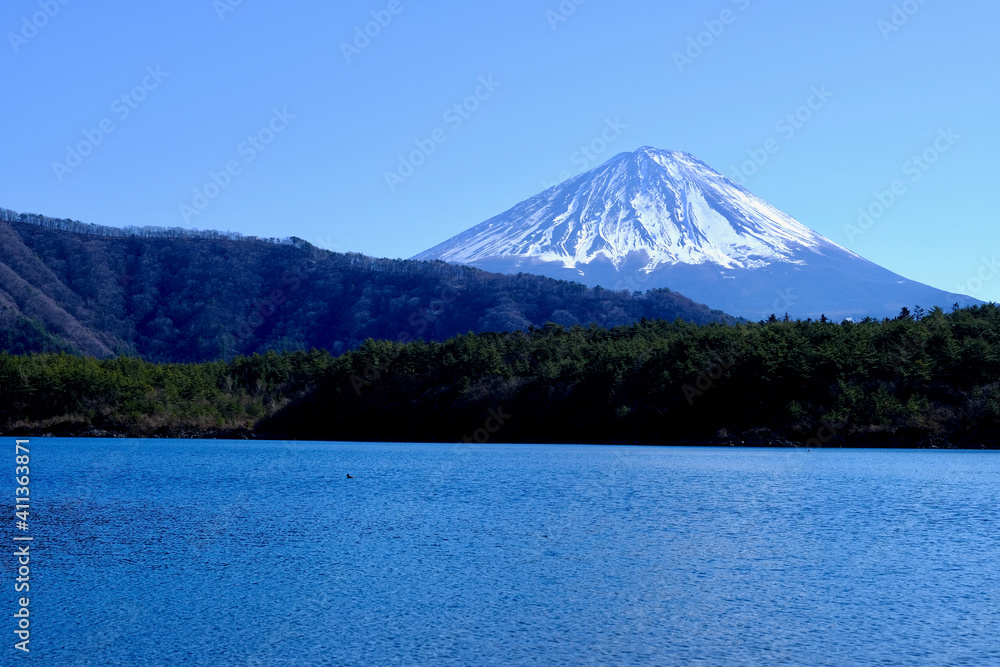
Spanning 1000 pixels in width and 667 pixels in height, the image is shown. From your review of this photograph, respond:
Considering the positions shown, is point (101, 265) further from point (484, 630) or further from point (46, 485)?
point (484, 630)

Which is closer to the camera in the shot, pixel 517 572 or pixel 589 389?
pixel 517 572

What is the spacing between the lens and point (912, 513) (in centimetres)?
2588

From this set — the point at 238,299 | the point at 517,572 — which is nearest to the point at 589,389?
the point at 517,572

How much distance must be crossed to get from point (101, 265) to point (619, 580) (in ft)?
515

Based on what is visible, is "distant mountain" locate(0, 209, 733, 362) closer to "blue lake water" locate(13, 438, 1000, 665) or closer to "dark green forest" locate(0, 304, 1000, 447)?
"dark green forest" locate(0, 304, 1000, 447)

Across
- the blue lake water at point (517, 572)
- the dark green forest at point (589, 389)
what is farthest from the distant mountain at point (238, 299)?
the blue lake water at point (517, 572)

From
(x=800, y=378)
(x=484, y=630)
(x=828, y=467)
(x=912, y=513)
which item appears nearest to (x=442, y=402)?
(x=800, y=378)

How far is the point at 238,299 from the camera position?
6280 inches

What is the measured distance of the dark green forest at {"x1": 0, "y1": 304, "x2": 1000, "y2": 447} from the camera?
57.6 metres

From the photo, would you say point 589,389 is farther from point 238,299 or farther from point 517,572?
point 238,299

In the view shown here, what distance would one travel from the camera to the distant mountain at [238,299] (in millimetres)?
146750

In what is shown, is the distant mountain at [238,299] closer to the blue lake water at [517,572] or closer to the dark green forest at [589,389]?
the dark green forest at [589,389]

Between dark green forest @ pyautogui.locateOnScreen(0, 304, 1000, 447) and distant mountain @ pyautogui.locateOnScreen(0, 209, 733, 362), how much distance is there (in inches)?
2396

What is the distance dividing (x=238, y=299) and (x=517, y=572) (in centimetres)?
14830
